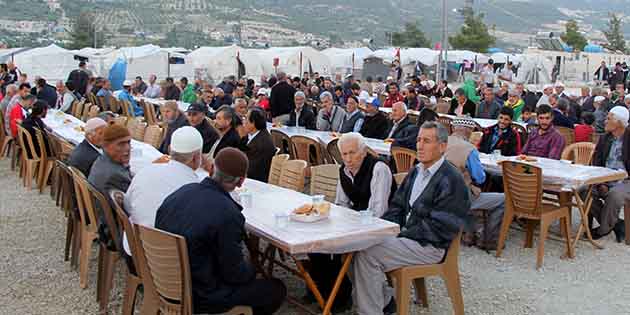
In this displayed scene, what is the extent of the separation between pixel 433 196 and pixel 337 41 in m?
100

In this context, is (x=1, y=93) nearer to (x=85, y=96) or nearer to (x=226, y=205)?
(x=85, y=96)

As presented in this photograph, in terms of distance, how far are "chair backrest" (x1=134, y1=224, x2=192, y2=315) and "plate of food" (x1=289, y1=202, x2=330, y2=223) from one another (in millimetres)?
933

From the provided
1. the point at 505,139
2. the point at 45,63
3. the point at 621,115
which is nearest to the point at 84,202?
the point at 505,139

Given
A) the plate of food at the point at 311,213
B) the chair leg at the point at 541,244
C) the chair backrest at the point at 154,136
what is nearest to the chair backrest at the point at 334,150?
the chair backrest at the point at 154,136

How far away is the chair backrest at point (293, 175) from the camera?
5.36m

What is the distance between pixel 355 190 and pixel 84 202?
78.3 inches

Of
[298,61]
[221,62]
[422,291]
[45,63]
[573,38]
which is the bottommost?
[422,291]

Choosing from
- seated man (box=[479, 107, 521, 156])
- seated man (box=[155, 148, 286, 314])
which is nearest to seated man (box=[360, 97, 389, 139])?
seated man (box=[479, 107, 521, 156])

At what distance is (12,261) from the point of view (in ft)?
19.0

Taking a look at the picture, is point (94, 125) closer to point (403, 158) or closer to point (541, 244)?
point (403, 158)

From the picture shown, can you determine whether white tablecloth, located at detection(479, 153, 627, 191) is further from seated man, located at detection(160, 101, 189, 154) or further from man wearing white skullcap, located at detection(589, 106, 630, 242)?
seated man, located at detection(160, 101, 189, 154)

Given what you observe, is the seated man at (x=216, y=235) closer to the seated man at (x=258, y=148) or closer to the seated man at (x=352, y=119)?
the seated man at (x=258, y=148)

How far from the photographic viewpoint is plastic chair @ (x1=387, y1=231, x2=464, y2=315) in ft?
13.5

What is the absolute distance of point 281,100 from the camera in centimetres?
1161
